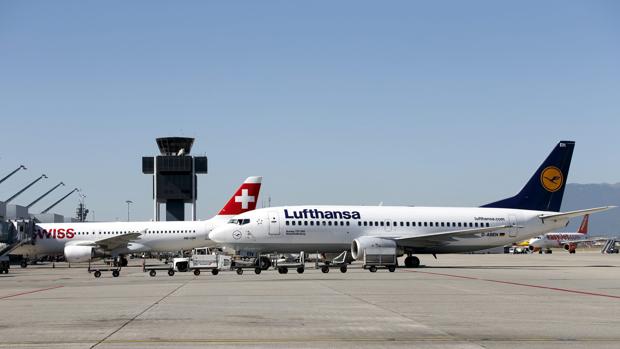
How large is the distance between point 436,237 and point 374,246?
4.75 metres

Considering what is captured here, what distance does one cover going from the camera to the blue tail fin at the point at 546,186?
56.7m

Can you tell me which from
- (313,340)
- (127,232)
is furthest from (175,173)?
(313,340)

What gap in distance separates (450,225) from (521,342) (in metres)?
40.8

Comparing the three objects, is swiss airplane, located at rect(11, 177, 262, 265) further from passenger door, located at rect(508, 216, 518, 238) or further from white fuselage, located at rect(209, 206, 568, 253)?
passenger door, located at rect(508, 216, 518, 238)

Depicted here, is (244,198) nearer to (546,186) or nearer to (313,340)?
(546,186)

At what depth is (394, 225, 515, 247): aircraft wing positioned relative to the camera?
50031mm

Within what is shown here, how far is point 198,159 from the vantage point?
12725 centimetres

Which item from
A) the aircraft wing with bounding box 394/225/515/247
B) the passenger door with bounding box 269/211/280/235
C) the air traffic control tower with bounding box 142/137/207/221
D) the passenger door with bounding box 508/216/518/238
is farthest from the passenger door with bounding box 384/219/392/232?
the air traffic control tower with bounding box 142/137/207/221

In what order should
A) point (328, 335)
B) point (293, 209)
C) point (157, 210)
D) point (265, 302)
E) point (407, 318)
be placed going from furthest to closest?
point (157, 210)
point (293, 209)
point (265, 302)
point (407, 318)
point (328, 335)

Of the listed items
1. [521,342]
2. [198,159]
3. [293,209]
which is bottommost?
[521,342]

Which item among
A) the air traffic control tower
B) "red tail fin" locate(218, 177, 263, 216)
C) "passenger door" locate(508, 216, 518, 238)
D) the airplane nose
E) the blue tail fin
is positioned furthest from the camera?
the air traffic control tower

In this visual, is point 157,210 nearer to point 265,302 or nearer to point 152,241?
point 152,241

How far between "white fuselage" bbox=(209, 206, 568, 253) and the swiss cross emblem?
102 ft

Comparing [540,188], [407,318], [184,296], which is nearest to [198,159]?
[540,188]
